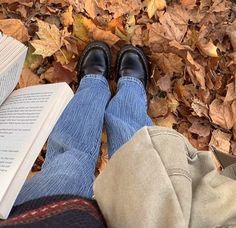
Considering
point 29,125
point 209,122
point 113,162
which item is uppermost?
point 113,162

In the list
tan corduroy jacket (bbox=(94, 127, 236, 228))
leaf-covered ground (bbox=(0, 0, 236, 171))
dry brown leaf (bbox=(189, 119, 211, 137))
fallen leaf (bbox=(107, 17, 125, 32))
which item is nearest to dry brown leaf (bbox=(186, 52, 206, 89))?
leaf-covered ground (bbox=(0, 0, 236, 171))

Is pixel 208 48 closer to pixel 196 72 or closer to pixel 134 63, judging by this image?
pixel 196 72

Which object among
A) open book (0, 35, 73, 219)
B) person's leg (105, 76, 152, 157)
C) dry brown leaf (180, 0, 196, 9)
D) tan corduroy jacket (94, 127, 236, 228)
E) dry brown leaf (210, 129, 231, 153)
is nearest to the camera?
tan corduroy jacket (94, 127, 236, 228)

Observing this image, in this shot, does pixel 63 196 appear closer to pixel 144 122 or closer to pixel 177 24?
pixel 144 122

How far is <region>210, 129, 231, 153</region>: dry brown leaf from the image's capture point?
126 cm

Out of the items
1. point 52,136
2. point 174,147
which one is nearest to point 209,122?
point 52,136

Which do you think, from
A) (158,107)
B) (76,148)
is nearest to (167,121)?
(158,107)

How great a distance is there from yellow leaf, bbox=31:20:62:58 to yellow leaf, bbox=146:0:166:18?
291mm

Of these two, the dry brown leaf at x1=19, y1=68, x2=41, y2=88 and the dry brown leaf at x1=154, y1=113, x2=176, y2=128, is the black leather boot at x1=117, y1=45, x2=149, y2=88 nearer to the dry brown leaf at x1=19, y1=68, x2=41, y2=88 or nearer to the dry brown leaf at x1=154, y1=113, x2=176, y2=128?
the dry brown leaf at x1=154, y1=113, x2=176, y2=128

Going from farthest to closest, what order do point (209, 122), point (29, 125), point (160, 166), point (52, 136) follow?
point (209, 122), point (52, 136), point (29, 125), point (160, 166)

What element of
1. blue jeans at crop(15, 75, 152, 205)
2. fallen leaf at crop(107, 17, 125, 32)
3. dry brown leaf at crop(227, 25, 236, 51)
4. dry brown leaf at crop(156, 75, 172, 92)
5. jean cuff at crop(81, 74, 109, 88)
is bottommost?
dry brown leaf at crop(156, 75, 172, 92)

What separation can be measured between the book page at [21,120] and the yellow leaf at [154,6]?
0.51m

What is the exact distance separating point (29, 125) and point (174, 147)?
0.39 m

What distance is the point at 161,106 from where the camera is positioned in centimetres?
132
